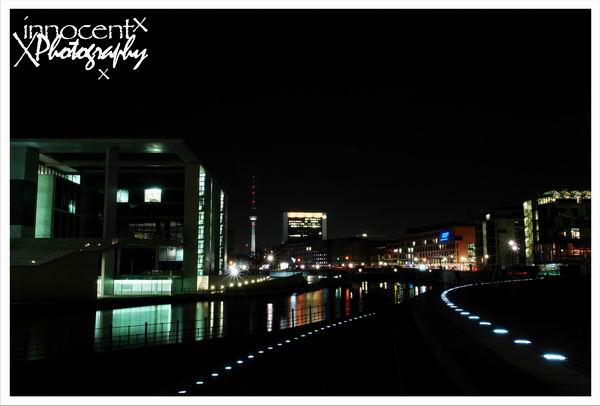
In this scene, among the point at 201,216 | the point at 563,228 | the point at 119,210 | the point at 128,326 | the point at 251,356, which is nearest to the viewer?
the point at 251,356

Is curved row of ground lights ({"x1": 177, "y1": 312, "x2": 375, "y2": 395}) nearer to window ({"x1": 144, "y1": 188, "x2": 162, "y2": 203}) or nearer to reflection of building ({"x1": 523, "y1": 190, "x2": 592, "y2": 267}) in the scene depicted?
window ({"x1": 144, "y1": 188, "x2": 162, "y2": 203})

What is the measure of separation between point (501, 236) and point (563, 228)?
103ft

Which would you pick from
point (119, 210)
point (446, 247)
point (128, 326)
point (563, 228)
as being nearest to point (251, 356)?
point (128, 326)

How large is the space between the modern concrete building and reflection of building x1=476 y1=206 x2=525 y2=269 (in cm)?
8921

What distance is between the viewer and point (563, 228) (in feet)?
375

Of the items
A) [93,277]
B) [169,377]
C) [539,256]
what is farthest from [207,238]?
[539,256]

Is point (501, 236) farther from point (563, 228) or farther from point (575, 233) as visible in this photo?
point (575, 233)

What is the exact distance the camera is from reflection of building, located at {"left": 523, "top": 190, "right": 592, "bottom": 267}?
112m

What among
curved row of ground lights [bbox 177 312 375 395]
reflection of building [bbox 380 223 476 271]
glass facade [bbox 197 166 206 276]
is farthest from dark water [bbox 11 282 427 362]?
reflection of building [bbox 380 223 476 271]

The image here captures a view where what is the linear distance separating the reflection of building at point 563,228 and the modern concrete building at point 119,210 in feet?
243

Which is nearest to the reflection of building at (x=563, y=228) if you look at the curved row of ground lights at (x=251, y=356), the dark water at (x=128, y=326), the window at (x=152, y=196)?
the window at (x=152, y=196)

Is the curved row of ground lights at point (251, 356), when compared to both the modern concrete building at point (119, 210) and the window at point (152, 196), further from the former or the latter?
the window at point (152, 196)

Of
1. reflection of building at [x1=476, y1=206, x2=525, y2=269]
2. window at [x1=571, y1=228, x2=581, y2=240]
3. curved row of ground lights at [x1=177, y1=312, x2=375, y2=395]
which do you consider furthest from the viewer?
reflection of building at [x1=476, y1=206, x2=525, y2=269]
